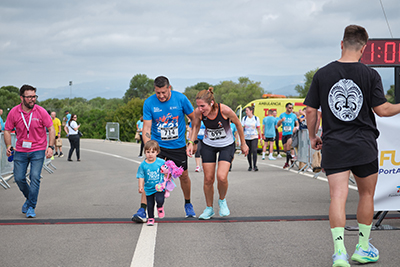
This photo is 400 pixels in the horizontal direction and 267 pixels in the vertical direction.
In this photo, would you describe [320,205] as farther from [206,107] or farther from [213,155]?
[206,107]

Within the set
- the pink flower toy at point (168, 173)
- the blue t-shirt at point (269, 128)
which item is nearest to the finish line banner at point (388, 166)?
the pink flower toy at point (168, 173)

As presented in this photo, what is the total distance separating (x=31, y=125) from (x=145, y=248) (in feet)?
11.1

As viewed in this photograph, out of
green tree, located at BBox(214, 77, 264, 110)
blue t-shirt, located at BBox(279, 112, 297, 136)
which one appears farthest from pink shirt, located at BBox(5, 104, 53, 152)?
green tree, located at BBox(214, 77, 264, 110)

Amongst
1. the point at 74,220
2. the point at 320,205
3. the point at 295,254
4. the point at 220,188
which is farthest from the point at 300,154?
the point at 295,254

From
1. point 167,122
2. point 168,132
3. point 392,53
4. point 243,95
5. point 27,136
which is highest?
point 243,95

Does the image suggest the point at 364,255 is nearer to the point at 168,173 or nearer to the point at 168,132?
the point at 168,173

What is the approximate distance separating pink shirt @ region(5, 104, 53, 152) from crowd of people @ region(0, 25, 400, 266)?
0.6 inches

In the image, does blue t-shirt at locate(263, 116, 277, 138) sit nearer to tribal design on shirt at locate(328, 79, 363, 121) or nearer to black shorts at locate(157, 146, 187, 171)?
black shorts at locate(157, 146, 187, 171)

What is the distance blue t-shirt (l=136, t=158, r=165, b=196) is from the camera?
21.5 ft

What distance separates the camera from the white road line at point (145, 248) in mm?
4754

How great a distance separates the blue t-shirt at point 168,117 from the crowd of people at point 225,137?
0.01 m

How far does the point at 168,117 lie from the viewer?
6953 mm

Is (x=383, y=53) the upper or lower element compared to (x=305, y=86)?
lower

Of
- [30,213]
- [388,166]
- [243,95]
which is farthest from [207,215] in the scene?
[243,95]
